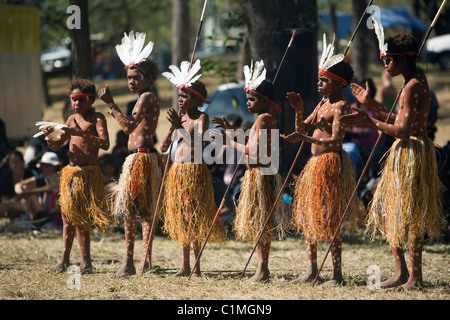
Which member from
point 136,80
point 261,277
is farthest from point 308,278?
point 136,80

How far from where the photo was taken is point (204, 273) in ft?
17.6

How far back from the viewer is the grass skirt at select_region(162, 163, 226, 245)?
5020mm

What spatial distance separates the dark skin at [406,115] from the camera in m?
4.39

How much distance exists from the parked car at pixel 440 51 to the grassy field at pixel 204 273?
13481 mm

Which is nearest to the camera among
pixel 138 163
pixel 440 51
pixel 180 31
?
pixel 138 163

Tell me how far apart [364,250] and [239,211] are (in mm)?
1895

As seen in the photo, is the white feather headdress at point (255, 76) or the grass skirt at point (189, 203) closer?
the white feather headdress at point (255, 76)

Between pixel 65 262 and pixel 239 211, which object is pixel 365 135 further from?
pixel 65 262

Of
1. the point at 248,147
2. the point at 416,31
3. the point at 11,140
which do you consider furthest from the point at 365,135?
the point at 416,31

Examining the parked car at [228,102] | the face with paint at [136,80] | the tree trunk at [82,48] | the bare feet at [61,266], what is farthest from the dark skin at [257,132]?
the parked car at [228,102]

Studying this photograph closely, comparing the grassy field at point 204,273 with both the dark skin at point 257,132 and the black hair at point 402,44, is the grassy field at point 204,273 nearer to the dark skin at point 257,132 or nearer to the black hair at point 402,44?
the dark skin at point 257,132

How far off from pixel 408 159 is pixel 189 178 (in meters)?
1.62

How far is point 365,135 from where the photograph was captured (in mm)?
7801

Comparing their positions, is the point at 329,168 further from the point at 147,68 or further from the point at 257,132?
the point at 147,68
